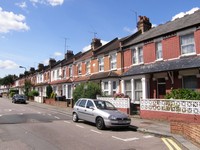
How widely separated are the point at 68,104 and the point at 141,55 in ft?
41.3

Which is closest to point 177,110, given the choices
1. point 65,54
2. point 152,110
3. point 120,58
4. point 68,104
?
point 152,110

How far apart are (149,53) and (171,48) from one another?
2514 millimetres

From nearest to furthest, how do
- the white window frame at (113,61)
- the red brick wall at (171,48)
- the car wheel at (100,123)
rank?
the car wheel at (100,123) < the red brick wall at (171,48) < the white window frame at (113,61)

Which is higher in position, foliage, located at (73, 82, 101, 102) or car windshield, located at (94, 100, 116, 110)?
foliage, located at (73, 82, 101, 102)

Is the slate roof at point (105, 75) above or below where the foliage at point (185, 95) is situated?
above

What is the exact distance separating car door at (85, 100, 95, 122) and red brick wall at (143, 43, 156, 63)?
352 inches

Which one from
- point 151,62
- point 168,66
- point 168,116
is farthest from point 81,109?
point 151,62

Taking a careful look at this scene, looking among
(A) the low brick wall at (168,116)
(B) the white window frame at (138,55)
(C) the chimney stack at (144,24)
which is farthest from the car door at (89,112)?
(C) the chimney stack at (144,24)

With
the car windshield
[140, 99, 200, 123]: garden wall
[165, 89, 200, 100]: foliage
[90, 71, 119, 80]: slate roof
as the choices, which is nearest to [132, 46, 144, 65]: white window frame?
[90, 71, 119, 80]: slate roof

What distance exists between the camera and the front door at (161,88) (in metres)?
20.2

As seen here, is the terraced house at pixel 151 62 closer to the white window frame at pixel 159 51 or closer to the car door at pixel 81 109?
the white window frame at pixel 159 51

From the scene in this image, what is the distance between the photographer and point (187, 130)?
33.9 ft

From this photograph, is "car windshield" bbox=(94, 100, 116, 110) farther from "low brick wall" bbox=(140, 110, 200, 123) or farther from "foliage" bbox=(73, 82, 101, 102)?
"foliage" bbox=(73, 82, 101, 102)

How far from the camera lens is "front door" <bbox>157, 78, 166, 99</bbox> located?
66.3 ft
